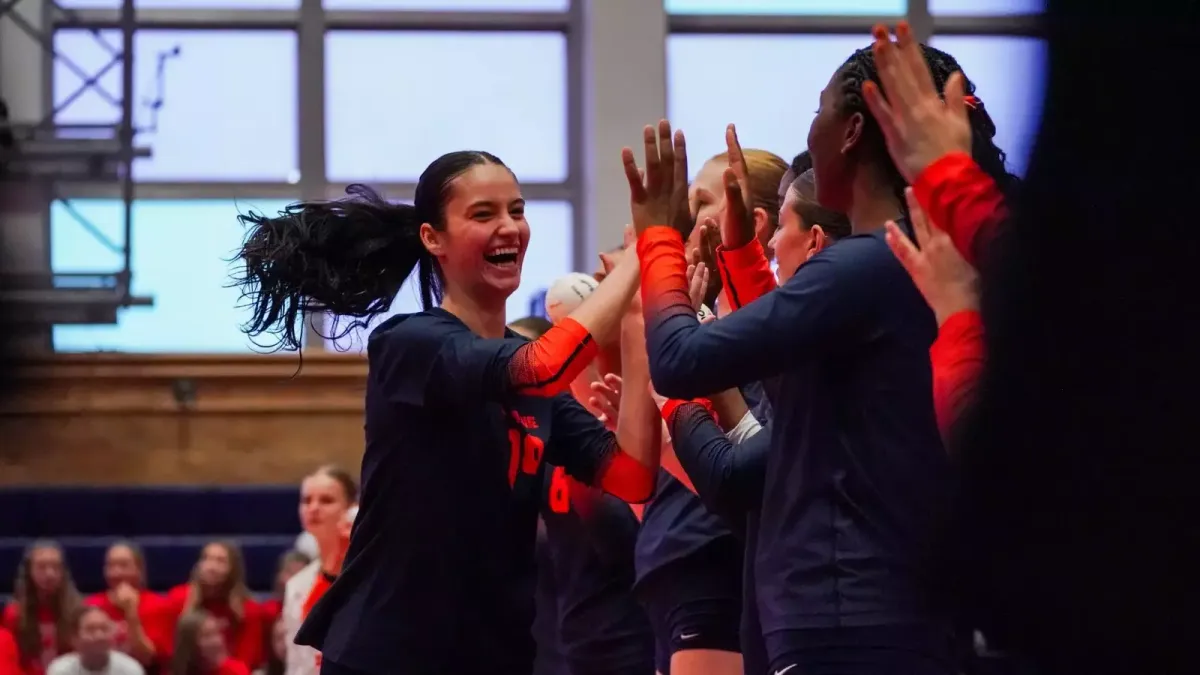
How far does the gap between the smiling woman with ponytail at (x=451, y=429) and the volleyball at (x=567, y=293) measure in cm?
76

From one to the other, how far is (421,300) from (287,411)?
493 centimetres

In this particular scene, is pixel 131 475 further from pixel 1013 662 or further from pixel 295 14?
pixel 1013 662

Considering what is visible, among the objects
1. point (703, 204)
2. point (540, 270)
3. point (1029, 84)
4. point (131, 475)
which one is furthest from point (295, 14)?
point (1029, 84)

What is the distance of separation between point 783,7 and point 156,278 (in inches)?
153

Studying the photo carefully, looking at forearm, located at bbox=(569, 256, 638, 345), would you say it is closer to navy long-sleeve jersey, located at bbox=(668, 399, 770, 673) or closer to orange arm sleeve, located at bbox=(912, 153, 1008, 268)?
navy long-sleeve jersey, located at bbox=(668, 399, 770, 673)

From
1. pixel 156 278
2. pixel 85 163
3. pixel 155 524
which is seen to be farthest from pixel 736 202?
pixel 156 278

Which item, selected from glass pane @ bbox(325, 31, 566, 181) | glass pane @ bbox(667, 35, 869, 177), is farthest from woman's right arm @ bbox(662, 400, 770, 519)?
glass pane @ bbox(325, 31, 566, 181)

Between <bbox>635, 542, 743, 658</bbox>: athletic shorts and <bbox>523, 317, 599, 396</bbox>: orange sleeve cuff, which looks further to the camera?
<bbox>635, 542, 743, 658</bbox>: athletic shorts

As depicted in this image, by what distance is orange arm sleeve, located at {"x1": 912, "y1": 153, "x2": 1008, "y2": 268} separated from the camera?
100 centimetres

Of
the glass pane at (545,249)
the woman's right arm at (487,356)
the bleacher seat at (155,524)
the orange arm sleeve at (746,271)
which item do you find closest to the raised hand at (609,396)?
the woman's right arm at (487,356)

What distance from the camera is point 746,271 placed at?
2229 mm

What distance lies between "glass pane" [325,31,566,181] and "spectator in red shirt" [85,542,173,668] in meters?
2.99

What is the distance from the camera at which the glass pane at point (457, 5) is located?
8.62 metres

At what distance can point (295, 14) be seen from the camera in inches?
336
